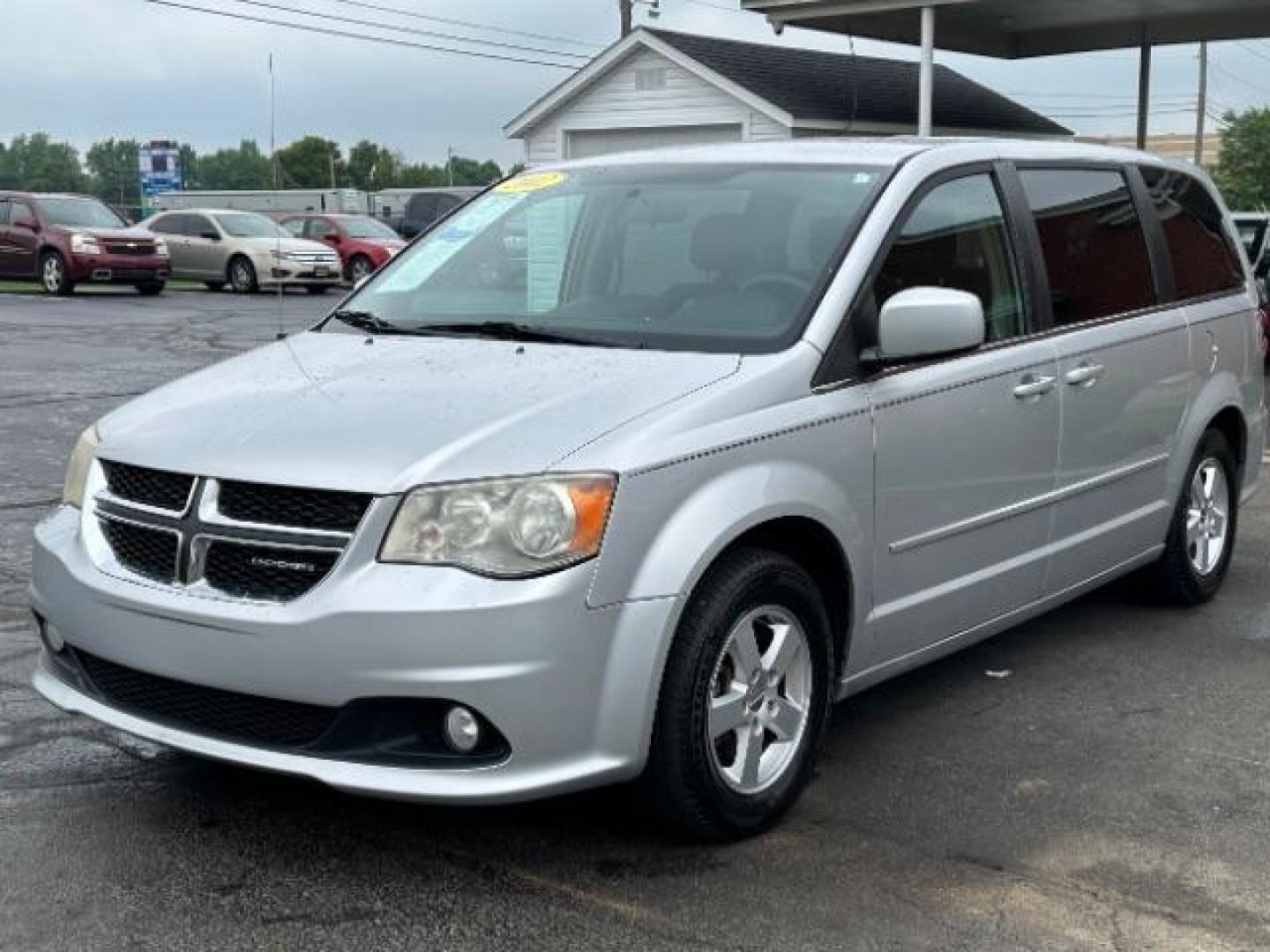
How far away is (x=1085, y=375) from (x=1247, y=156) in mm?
68486

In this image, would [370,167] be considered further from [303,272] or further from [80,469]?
[80,469]

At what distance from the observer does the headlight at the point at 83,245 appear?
2600 cm

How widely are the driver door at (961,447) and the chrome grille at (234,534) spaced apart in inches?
61.4

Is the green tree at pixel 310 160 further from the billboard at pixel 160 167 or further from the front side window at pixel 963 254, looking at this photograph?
the front side window at pixel 963 254

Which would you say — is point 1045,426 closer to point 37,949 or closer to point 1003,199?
point 1003,199

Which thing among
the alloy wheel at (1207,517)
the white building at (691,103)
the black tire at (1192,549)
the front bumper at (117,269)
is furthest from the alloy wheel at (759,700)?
the front bumper at (117,269)

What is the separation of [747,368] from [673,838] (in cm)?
120

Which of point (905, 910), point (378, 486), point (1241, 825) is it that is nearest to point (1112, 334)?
point (1241, 825)

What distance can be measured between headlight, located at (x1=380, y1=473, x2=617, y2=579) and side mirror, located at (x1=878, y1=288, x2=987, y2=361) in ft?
3.81

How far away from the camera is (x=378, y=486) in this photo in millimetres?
3467

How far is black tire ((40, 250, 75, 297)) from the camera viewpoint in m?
26.2

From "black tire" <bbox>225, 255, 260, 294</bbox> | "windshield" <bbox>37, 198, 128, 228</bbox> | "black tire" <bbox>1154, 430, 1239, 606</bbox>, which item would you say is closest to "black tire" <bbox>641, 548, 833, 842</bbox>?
"black tire" <bbox>1154, 430, 1239, 606</bbox>

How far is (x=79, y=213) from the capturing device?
2694 centimetres

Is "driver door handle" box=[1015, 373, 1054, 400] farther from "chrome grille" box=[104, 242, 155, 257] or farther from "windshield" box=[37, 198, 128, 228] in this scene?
"windshield" box=[37, 198, 128, 228]
